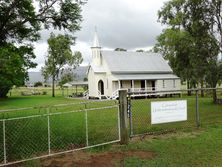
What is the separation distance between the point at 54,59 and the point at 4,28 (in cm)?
4904

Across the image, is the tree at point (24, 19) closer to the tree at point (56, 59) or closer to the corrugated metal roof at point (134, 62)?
the corrugated metal roof at point (134, 62)

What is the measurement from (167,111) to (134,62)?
3608cm

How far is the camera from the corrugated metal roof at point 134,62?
1850 inches

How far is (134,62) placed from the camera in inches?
1923

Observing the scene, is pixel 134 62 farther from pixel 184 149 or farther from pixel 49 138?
pixel 49 138

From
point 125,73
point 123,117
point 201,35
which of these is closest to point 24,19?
point 123,117

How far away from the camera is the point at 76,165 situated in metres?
8.89

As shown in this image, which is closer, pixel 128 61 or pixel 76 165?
pixel 76 165

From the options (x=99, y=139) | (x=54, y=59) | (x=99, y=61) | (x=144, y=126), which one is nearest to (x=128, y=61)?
(x=99, y=61)

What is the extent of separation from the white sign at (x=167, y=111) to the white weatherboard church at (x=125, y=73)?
104 ft

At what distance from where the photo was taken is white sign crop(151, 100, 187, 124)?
12711 mm

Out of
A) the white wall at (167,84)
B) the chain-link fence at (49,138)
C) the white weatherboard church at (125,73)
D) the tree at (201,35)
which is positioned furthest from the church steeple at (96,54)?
the chain-link fence at (49,138)

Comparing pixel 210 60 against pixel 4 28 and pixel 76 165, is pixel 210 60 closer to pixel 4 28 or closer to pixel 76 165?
pixel 4 28

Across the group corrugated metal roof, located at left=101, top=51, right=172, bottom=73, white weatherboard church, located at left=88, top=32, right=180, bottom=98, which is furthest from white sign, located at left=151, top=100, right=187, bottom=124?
corrugated metal roof, located at left=101, top=51, right=172, bottom=73
